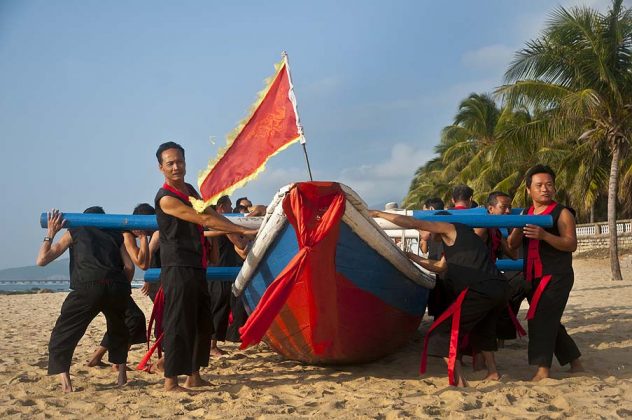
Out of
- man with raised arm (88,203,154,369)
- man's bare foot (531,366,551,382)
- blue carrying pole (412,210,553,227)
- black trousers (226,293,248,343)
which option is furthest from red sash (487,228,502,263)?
man with raised arm (88,203,154,369)

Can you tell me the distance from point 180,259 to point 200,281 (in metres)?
0.23

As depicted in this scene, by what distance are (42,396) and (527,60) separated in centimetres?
1447

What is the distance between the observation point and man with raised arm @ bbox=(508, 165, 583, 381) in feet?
14.8

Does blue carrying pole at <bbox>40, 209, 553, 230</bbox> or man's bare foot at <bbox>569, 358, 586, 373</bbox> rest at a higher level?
blue carrying pole at <bbox>40, 209, 553, 230</bbox>

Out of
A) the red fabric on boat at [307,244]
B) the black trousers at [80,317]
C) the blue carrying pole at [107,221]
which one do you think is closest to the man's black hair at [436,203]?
the red fabric on boat at [307,244]

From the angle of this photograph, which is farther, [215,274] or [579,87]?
[579,87]

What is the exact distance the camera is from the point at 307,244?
3902 millimetres

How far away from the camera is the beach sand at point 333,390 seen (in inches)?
146

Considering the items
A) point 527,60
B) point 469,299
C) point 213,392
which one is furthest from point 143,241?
point 527,60

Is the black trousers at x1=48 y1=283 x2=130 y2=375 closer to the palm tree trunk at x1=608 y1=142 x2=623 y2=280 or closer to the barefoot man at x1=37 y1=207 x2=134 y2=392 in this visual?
the barefoot man at x1=37 y1=207 x2=134 y2=392

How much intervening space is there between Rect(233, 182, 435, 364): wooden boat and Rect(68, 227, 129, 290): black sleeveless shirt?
1001 millimetres

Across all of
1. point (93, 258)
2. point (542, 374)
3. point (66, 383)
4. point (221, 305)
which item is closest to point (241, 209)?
point (221, 305)

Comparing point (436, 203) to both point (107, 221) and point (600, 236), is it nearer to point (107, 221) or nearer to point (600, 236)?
point (107, 221)

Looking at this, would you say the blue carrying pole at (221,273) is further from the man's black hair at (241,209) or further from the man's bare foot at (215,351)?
the man's black hair at (241,209)
